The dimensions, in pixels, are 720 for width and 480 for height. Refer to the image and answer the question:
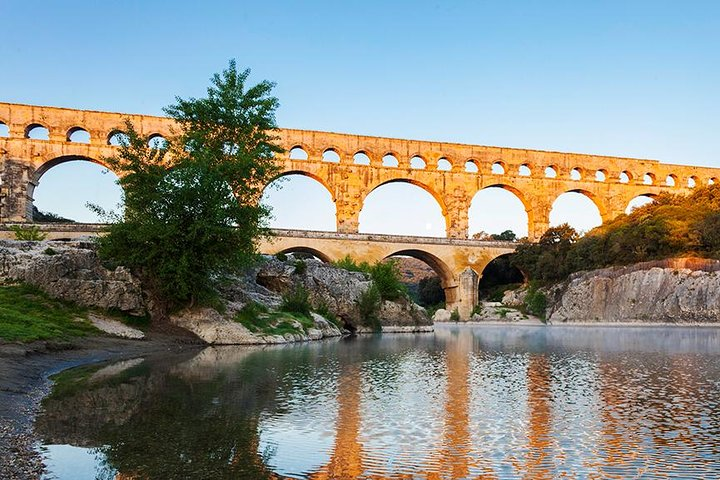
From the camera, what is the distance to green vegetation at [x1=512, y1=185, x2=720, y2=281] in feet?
129

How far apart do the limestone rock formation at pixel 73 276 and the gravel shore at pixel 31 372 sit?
1716mm

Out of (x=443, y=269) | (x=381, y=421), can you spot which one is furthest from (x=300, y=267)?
(x=381, y=421)

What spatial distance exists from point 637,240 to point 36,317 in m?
36.5

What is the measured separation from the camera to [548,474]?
516 centimetres

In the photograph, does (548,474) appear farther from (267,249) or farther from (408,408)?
(267,249)

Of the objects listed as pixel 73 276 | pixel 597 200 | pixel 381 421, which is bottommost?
Result: pixel 381 421

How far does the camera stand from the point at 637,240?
4134cm

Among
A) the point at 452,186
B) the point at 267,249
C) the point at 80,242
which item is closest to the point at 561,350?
the point at 80,242

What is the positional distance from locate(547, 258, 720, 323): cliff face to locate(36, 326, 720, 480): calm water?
25991 mm

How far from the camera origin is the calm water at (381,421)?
212 inches

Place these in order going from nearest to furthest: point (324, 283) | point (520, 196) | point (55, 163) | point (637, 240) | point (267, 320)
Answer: point (267, 320), point (324, 283), point (637, 240), point (55, 163), point (520, 196)

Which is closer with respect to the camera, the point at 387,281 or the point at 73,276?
the point at 73,276

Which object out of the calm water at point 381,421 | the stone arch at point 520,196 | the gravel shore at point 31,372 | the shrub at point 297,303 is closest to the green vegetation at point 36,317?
the gravel shore at point 31,372

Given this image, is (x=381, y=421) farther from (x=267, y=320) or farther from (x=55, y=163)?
(x=55, y=163)
